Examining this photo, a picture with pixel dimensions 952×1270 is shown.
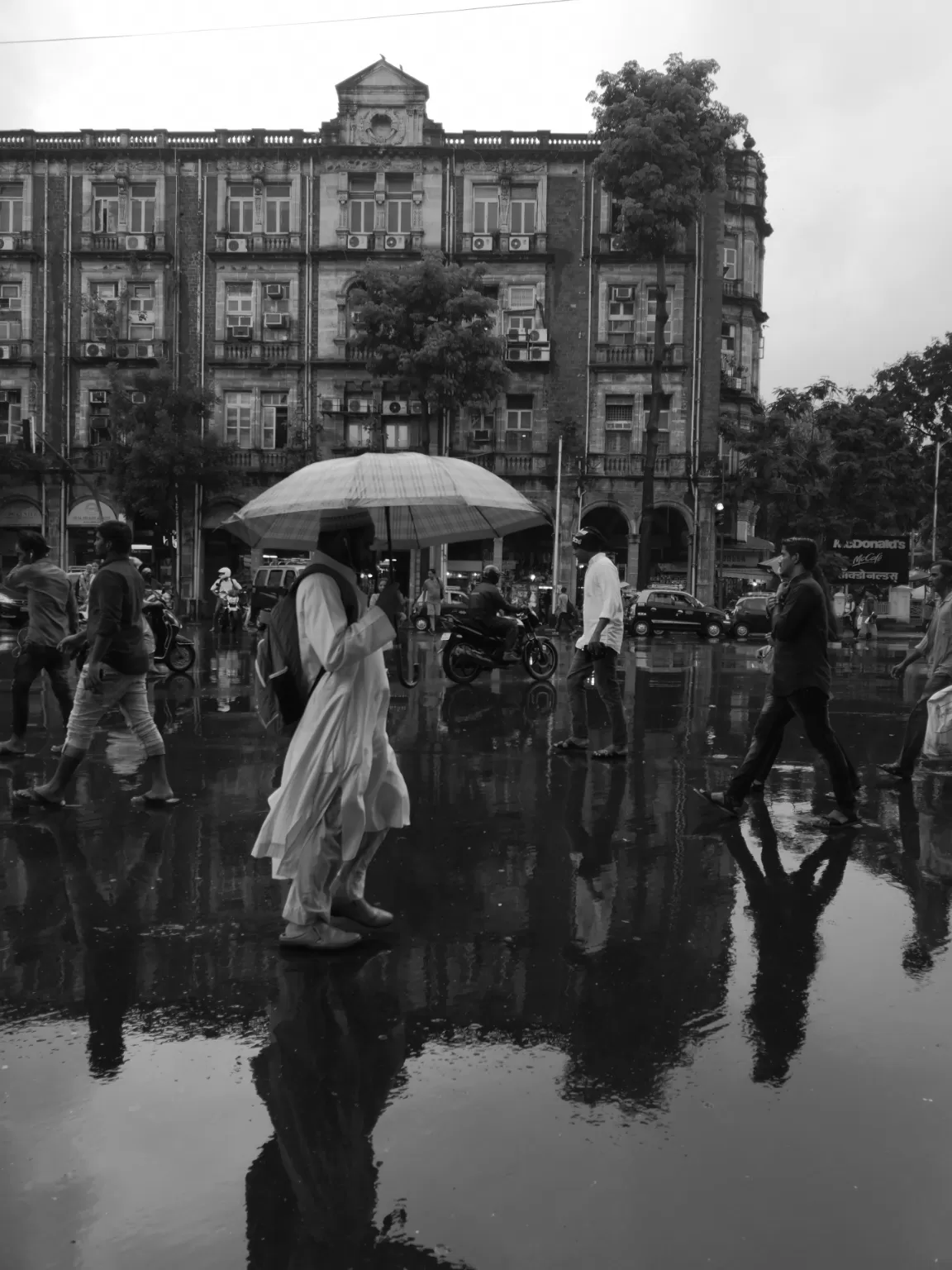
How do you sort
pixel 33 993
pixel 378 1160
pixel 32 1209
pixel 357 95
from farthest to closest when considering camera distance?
pixel 357 95, pixel 33 993, pixel 378 1160, pixel 32 1209

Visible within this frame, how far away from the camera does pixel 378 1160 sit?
3.24 metres

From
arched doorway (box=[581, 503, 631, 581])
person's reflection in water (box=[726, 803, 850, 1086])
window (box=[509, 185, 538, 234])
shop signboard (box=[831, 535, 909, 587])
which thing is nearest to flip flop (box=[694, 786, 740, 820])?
person's reflection in water (box=[726, 803, 850, 1086])

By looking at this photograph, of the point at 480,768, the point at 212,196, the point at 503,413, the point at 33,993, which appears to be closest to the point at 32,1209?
the point at 33,993

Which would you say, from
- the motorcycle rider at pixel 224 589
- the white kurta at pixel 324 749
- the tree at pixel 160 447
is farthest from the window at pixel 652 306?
the white kurta at pixel 324 749

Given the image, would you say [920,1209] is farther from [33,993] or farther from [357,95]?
[357,95]

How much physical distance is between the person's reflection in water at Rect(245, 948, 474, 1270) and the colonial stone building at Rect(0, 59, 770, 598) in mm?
38923

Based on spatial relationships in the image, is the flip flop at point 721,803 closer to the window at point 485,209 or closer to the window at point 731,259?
the window at point 485,209

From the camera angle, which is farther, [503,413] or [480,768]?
[503,413]

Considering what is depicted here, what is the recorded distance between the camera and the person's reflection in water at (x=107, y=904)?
13.7 ft

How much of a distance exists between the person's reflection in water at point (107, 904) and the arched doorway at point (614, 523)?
3712 centimetres

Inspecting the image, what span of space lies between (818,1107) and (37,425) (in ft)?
145

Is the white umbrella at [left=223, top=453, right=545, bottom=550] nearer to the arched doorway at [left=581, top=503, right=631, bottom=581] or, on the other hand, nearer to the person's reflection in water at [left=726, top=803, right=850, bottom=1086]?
the person's reflection in water at [left=726, top=803, right=850, bottom=1086]

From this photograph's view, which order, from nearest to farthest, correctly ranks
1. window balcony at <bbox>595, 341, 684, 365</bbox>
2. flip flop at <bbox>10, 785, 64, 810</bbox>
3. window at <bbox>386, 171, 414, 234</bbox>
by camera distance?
flip flop at <bbox>10, 785, 64, 810</bbox>, window balcony at <bbox>595, 341, 684, 365</bbox>, window at <bbox>386, 171, 414, 234</bbox>

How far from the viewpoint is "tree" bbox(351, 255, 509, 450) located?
37.8 m
